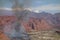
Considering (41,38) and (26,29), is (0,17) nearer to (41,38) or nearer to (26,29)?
(26,29)

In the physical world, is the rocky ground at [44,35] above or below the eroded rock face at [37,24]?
below

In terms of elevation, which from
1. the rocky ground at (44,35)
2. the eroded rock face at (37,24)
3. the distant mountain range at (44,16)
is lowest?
the rocky ground at (44,35)

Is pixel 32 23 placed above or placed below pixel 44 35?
above

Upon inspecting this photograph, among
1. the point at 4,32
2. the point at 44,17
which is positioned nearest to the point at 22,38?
the point at 4,32

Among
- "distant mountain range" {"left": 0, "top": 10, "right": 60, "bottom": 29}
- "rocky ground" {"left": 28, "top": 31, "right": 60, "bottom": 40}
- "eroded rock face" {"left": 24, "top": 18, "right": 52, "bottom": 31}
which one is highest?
"distant mountain range" {"left": 0, "top": 10, "right": 60, "bottom": 29}

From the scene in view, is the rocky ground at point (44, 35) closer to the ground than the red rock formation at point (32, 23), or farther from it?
closer to the ground

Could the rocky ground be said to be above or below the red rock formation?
below

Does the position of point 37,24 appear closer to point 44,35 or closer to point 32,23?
point 32,23

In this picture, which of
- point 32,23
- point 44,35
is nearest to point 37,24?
point 32,23
